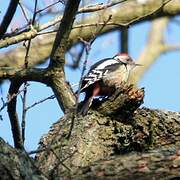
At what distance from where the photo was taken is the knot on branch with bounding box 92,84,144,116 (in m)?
3.96

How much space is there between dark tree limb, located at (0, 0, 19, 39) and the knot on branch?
73 cm

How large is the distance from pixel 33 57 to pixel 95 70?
545 millimetres

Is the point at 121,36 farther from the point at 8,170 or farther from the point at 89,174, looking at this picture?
the point at 8,170

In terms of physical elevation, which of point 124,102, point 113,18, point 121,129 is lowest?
point 121,129

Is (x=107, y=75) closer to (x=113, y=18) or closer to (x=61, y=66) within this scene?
(x=113, y=18)

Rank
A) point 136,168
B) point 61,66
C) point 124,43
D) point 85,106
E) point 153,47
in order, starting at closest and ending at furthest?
1. point 136,168
2. point 61,66
3. point 85,106
4. point 124,43
5. point 153,47

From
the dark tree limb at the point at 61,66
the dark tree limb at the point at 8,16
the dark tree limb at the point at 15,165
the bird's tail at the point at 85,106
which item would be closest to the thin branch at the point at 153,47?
the bird's tail at the point at 85,106

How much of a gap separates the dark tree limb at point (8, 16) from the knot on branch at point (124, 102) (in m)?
0.73

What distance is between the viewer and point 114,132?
3.94 m

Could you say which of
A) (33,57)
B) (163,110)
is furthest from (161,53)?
(163,110)

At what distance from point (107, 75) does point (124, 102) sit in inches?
80.9

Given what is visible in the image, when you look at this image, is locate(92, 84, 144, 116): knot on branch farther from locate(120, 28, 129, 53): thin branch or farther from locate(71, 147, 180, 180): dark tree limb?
locate(120, 28, 129, 53): thin branch

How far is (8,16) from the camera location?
3.98 meters

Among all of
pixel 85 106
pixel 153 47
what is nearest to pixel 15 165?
pixel 85 106
